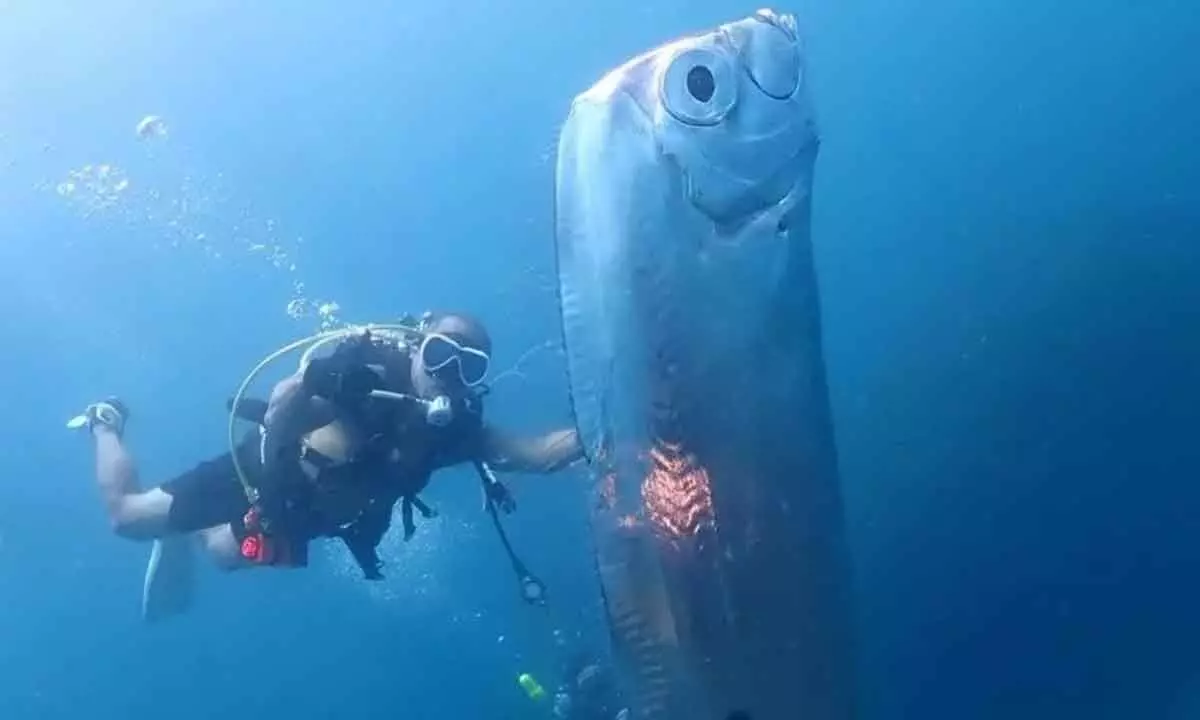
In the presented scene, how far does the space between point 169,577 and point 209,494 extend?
115 inches

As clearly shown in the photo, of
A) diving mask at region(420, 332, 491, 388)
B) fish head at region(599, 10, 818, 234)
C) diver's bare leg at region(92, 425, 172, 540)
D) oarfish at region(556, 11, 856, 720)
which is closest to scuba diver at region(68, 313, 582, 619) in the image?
diving mask at region(420, 332, 491, 388)

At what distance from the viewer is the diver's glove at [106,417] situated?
8.05m

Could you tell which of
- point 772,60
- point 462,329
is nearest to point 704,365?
point 772,60

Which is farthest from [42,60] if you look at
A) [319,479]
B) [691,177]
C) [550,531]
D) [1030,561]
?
[691,177]

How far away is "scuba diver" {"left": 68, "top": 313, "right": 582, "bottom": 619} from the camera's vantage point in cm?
495

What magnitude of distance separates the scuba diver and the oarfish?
235cm

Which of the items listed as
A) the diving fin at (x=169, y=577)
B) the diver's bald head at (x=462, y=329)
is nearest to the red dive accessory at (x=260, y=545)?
the diver's bald head at (x=462, y=329)

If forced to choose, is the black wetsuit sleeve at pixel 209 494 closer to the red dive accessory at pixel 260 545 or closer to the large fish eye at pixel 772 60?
the red dive accessory at pixel 260 545

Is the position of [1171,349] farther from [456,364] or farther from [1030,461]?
[456,364]

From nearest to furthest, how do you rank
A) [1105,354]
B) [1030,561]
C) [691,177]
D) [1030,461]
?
[691,177]
[1030,561]
[1030,461]
[1105,354]

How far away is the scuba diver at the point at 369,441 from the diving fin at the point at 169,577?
3333 mm

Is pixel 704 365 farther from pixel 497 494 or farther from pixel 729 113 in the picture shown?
pixel 497 494

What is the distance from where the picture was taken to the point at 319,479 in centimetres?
522

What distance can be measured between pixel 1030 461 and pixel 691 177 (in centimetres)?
1075
